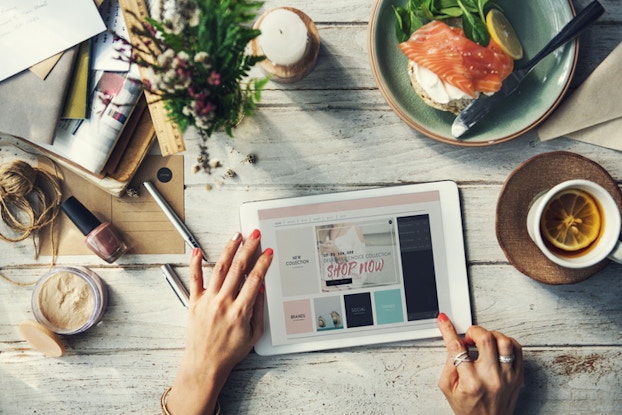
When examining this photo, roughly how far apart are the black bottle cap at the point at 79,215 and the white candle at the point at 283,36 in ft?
1.33

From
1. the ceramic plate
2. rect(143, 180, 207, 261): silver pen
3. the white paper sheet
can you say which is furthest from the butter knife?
the white paper sheet

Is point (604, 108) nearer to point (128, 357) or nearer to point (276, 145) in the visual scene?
point (276, 145)

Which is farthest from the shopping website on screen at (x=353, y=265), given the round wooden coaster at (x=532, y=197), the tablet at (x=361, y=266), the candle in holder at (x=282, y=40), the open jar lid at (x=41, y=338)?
the open jar lid at (x=41, y=338)

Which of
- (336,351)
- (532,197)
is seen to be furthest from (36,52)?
(532,197)

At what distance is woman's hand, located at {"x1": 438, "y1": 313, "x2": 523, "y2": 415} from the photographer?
84 centimetres

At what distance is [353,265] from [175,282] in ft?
1.01

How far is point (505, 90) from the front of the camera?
Answer: 805 millimetres

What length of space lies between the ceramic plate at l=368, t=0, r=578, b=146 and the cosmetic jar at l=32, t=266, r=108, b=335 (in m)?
0.59

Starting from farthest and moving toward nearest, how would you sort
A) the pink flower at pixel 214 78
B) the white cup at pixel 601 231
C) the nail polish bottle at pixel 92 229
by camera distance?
the nail polish bottle at pixel 92 229
the white cup at pixel 601 231
the pink flower at pixel 214 78

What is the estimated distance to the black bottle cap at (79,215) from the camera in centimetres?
85

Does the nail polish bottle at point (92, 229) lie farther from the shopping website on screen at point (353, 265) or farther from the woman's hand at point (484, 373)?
the woman's hand at point (484, 373)

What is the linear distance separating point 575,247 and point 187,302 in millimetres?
640

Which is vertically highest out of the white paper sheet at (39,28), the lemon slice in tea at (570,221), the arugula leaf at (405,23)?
the white paper sheet at (39,28)

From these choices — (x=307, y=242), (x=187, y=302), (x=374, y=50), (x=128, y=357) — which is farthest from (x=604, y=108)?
(x=128, y=357)
